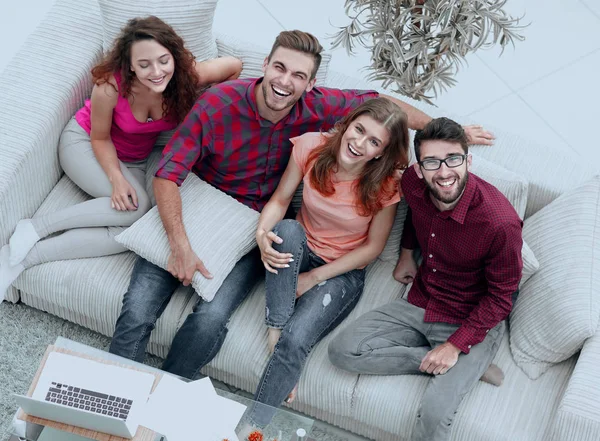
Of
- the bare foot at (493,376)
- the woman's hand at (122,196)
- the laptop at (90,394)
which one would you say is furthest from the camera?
the woman's hand at (122,196)

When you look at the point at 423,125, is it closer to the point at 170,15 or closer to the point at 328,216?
the point at 328,216

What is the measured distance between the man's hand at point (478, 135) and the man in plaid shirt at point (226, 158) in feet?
0.65

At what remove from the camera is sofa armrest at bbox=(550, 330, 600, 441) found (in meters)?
2.26

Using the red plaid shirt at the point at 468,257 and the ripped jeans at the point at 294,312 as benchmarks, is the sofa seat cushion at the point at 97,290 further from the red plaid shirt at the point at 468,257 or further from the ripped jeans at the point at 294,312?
the red plaid shirt at the point at 468,257

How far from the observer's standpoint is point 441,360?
2.43 meters

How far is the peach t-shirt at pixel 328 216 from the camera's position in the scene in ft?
8.36

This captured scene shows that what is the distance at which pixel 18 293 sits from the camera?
2.84m

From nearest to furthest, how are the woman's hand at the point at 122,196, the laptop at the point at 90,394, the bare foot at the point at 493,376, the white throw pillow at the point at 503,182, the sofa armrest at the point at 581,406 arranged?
the laptop at the point at 90,394 → the sofa armrest at the point at 581,406 → the bare foot at the point at 493,376 → the white throw pillow at the point at 503,182 → the woman's hand at the point at 122,196

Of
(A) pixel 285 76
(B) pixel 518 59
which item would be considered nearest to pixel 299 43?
(A) pixel 285 76

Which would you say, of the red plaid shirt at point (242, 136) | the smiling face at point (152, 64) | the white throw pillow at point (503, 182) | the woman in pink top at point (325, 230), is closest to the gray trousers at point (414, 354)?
the woman in pink top at point (325, 230)

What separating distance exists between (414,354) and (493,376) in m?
0.23

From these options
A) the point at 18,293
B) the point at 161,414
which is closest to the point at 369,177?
the point at 161,414

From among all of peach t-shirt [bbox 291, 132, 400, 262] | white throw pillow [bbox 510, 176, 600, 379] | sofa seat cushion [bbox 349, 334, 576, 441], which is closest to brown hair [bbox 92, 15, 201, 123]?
peach t-shirt [bbox 291, 132, 400, 262]

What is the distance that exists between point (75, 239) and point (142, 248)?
26 centimetres
